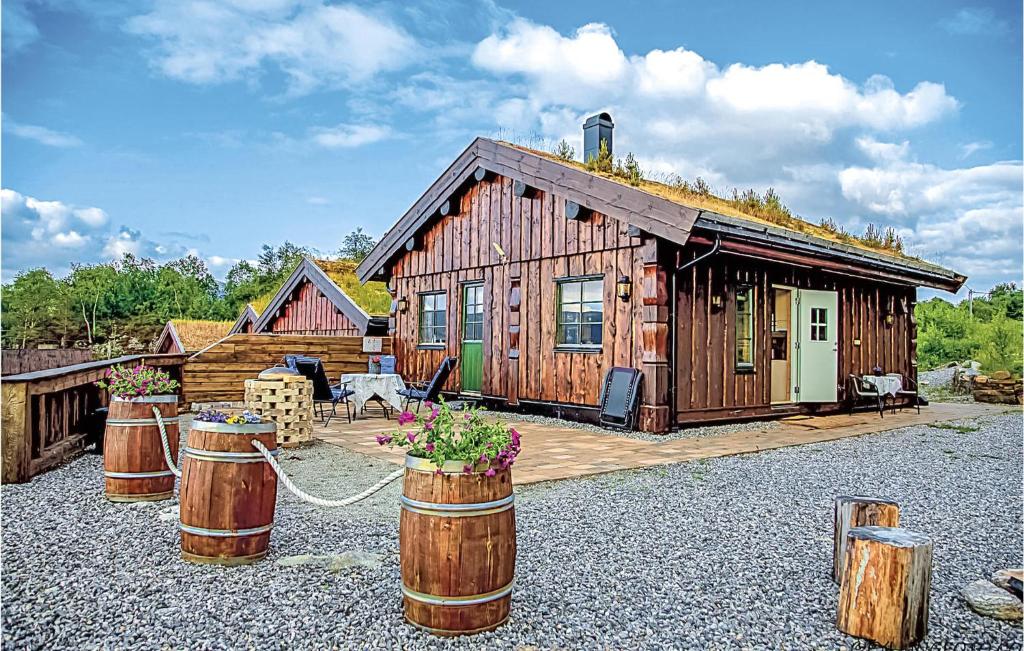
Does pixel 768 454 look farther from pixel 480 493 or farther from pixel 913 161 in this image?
pixel 913 161

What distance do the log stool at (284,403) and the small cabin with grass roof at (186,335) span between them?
12.1m

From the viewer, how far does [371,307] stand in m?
14.8

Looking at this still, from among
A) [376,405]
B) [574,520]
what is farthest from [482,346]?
[574,520]

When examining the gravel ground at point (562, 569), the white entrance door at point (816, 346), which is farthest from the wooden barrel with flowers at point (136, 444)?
the white entrance door at point (816, 346)

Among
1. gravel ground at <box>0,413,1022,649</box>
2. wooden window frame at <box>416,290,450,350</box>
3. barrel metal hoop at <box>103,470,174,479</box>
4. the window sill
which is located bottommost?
gravel ground at <box>0,413,1022,649</box>

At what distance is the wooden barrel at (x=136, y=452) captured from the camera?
4.27m

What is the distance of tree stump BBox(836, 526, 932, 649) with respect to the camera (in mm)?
2490

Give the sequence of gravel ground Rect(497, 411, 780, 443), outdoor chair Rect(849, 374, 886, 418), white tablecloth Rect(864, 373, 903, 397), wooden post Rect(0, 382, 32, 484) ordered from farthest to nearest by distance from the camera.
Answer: outdoor chair Rect(849, 374, 886, 418) < white tablecloth Rect(864, 373, 903, 397) < gravel ground Rect(497, 411, 780, 443) < wooden post Rect(0, 382, 32, 484)

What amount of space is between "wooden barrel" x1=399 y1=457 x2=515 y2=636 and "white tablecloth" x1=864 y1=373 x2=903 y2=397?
9.26 m

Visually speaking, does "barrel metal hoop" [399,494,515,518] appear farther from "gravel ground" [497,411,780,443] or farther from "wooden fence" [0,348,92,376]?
"wooden fence" [0,348,92,376]

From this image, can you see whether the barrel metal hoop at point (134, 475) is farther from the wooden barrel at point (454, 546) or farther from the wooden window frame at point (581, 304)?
the wooden window frame at point (581, 304)

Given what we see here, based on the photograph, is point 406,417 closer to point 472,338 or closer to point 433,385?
point 433,385

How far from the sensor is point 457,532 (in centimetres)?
244

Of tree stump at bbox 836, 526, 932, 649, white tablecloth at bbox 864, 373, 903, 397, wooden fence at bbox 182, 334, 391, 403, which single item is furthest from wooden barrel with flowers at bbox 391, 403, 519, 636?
white tablecloth at bbox 864, 373, 903, 397
